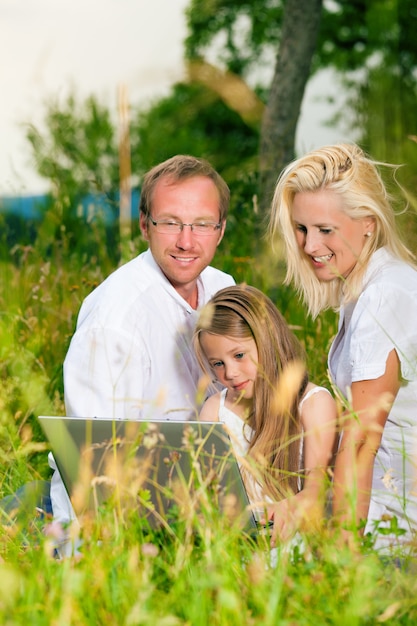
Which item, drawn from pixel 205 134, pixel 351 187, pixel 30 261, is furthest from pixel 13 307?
pixel 205 134

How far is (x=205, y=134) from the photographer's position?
28969 millimetres

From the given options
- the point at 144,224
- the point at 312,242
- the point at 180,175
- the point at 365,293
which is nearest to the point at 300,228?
the point at 312,242

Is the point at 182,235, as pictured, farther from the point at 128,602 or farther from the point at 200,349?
the point at 128,602

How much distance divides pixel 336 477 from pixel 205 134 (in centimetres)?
2676

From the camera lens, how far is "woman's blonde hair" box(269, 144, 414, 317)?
10.2 feet

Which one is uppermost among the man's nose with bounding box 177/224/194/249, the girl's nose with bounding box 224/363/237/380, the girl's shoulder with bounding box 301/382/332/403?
the man's nose with bounding box 177/224/194/249

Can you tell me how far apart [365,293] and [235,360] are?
534 mm

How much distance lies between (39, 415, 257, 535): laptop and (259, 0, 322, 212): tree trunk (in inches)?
196

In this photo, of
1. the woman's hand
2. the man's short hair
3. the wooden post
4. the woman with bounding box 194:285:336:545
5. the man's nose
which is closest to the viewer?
the woman's hand

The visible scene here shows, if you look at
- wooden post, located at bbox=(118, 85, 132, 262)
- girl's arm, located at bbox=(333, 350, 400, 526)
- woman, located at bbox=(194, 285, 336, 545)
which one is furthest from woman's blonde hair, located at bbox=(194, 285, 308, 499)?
wooden post, located at bbox=(118, 85, 132, 262)

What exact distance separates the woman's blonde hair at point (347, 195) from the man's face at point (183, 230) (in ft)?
1.47

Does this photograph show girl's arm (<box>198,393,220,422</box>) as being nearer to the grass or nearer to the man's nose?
the man's nose

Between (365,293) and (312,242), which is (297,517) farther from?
(312,242)

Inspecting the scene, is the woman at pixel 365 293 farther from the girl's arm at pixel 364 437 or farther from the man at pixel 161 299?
the man at pixel 161 299
